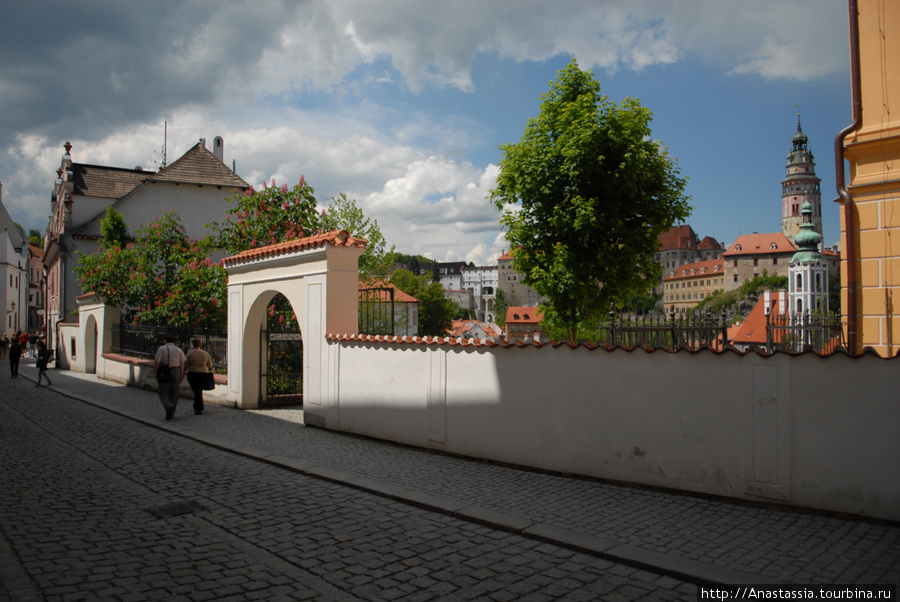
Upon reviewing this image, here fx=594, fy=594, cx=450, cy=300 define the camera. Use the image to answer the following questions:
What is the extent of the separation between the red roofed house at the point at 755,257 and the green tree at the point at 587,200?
117435mm

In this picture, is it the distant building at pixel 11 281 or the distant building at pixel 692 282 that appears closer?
the distant building at pixel 11 281

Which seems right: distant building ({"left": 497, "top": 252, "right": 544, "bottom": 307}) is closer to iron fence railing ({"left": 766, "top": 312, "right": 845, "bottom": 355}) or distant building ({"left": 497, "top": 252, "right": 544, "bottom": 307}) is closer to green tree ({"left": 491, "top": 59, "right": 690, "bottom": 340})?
green tree ({"left": 491, "top": 59, "right": 690, "bottom": 340})

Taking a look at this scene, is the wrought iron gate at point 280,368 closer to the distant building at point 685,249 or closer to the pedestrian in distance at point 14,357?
the pedestrian in distance at point 14,357

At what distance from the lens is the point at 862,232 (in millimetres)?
8492

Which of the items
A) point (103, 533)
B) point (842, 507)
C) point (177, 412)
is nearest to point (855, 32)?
point (842, 507)

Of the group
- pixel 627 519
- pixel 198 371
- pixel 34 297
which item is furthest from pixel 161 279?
pixel 34 297

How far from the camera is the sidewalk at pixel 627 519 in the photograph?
4449 mm

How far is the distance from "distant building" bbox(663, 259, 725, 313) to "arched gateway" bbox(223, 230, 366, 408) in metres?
129

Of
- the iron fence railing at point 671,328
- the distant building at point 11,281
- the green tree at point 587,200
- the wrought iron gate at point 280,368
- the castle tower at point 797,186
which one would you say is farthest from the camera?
the castle tower at point 797,186

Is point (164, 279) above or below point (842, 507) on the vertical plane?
above

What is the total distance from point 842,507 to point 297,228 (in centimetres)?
1604

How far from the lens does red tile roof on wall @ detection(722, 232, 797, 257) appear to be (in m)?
125

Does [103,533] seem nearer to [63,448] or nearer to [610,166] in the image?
[63,448]

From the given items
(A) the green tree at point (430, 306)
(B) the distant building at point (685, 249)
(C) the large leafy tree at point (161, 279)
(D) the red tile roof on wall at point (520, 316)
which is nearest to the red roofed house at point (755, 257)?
(B) the distant building at point (685, 249)
